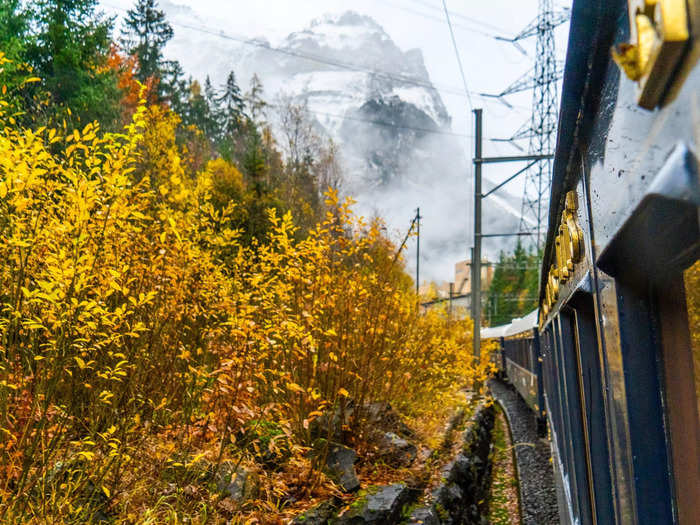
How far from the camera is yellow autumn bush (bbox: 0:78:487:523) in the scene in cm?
288

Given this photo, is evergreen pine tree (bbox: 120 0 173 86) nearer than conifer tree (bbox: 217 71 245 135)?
Yes

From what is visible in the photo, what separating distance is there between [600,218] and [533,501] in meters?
6.48

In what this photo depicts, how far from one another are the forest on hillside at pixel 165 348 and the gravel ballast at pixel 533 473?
1.48 m

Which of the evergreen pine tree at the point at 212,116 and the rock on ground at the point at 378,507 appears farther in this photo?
the evergreen pine tree at the point at 212,116

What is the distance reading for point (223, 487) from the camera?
3686 mm

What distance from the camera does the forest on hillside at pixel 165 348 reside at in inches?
115

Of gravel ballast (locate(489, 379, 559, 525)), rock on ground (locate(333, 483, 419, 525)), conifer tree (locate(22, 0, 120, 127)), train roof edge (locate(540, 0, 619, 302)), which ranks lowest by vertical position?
gravel ballast (locate(489, 379, 559, 525))

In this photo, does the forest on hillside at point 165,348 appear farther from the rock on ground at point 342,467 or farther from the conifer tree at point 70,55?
the conifer tree at point 70,55

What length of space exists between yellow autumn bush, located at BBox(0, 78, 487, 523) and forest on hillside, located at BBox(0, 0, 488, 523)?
2 centimetres

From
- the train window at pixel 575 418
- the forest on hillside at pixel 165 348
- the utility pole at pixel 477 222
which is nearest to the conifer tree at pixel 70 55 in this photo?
the utility pole at pixel 477 222

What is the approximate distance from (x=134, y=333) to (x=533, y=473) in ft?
21.7

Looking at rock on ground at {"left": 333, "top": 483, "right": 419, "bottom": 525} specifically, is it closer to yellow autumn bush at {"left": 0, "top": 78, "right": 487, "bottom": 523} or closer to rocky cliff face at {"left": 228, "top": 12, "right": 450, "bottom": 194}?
yellow autumn bush at {"left": 0, "top": 78, "right": 487, "bottom": 523}

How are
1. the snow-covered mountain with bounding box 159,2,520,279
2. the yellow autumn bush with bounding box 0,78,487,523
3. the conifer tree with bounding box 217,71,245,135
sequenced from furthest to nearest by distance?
the snow-covered mountain with bounding box 159,2,520,279
the conifer tree with bounding box 217,71,245,135
the yellow autumn bush with bounding box 0,78,487,523

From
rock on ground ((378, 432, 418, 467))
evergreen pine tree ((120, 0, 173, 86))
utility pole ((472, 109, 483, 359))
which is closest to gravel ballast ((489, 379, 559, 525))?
rock on ground ((378, 432, 418, 467))
